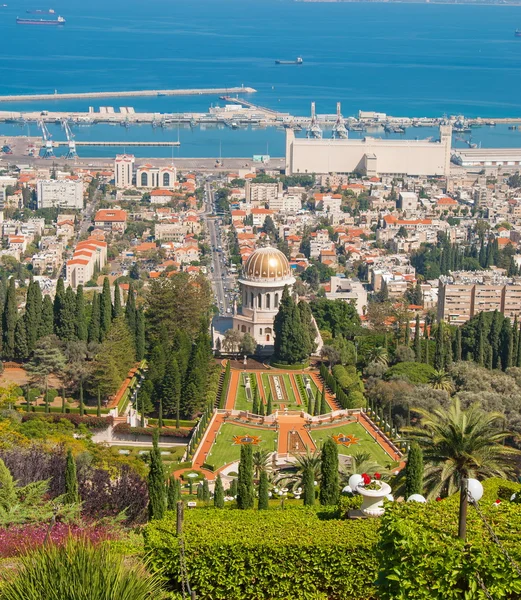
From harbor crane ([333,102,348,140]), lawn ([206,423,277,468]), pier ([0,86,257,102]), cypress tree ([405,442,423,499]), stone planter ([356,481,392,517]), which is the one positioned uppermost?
pier ([0,86,257,102])

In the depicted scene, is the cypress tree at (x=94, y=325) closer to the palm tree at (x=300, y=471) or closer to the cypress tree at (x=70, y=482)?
the palm tree at (x=300, y=471)

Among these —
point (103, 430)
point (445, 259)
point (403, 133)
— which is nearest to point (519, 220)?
point (445, 259)

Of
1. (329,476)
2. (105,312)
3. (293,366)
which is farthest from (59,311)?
(329,476)

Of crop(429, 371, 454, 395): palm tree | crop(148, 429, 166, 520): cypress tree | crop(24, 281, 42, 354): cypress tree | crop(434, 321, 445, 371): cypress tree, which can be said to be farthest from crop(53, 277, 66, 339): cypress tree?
crop(148, 429, 166, 520): cypress tree

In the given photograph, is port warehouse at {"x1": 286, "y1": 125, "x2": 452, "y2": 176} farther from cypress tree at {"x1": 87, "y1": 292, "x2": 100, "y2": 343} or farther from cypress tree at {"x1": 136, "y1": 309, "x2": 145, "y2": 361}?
cypress tree at {"x1": 87, "y1": 292, "x2": 100, "y2": 343}

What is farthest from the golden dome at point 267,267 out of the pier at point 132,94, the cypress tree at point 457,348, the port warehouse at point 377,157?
the pier at point 132,94

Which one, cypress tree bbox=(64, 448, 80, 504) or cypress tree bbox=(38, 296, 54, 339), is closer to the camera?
cypress tree bbox=(64, 448, 80, 504)

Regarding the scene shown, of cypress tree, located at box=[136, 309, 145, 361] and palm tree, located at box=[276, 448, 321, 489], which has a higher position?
cypress tree, located at box=[136, 309, 145, 361]
